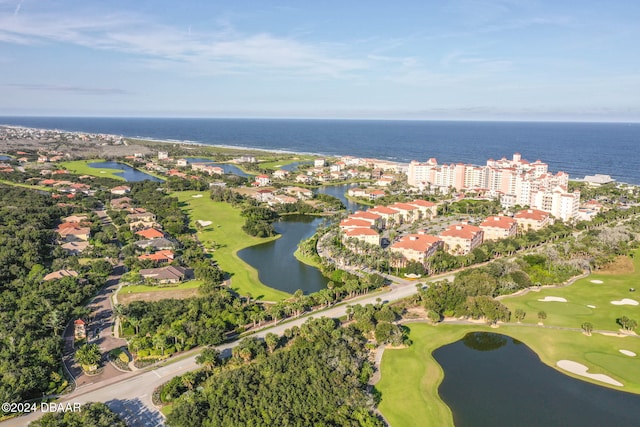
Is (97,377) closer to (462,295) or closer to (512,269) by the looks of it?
(462,295)

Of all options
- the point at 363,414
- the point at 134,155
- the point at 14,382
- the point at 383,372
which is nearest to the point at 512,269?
the point at 383,372

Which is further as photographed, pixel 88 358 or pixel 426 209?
pixel 426 209

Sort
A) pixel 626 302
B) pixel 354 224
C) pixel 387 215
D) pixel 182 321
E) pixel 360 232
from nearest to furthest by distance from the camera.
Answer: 1. pixel 182 321
2. pixel 626 302
3. pixel 360 232
4. pixel 354 224
5. pixel 387 215

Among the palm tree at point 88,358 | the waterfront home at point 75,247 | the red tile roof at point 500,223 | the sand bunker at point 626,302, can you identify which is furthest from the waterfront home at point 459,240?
the waterfront home at point 75,247

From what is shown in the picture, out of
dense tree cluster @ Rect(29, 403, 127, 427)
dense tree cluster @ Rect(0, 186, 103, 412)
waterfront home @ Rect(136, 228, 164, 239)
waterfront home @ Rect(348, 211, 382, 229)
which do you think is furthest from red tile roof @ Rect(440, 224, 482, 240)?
dense tree cluster @ Rect(29, 403, 127, 427)

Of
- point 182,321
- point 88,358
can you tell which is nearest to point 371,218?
point 182,321

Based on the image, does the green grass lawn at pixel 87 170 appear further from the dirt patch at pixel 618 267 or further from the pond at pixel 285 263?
the dirt patch at pixel 618 267

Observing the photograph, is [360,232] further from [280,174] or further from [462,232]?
[280,174]

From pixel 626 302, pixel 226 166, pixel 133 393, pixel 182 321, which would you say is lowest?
pixel 626 302
